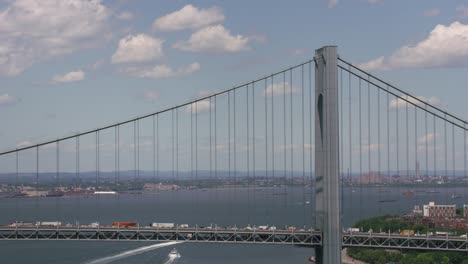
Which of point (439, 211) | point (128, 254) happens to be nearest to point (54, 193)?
point (439, 211)

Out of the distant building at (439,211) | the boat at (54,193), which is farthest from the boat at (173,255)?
the boat at (54,193)

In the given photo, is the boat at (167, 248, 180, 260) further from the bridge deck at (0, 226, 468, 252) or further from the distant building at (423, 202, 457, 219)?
the distant building at (423, 202, 457, 219)

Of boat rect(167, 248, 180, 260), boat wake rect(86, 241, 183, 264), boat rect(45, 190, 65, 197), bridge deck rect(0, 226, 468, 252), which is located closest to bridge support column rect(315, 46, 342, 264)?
bridge deck rect(0, 226, 468, 252)

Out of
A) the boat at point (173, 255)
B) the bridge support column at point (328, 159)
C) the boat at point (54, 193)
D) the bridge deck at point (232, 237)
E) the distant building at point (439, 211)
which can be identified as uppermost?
the bridge support column at point (328, 159)

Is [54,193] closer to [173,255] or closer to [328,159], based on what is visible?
[173,255]

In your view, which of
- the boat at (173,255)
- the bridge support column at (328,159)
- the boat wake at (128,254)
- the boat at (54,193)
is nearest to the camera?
the bridge support column at (328,159)

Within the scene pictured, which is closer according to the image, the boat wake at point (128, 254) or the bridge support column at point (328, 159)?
the bridge support column at point (328, 159)

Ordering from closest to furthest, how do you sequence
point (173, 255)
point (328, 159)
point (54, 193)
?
point (328, 159), point (173, 255), point (54, 193)

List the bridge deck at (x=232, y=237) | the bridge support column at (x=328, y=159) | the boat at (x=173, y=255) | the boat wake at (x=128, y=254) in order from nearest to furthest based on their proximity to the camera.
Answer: the bridge support column at (x=328, y=159) → the bridge deck at (x=232, y=237) → the boat wake at (x=128, y=254) → the boat at (x=173, y=255)

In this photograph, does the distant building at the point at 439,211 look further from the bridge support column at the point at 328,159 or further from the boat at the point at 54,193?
the boat at the point at 54,193
